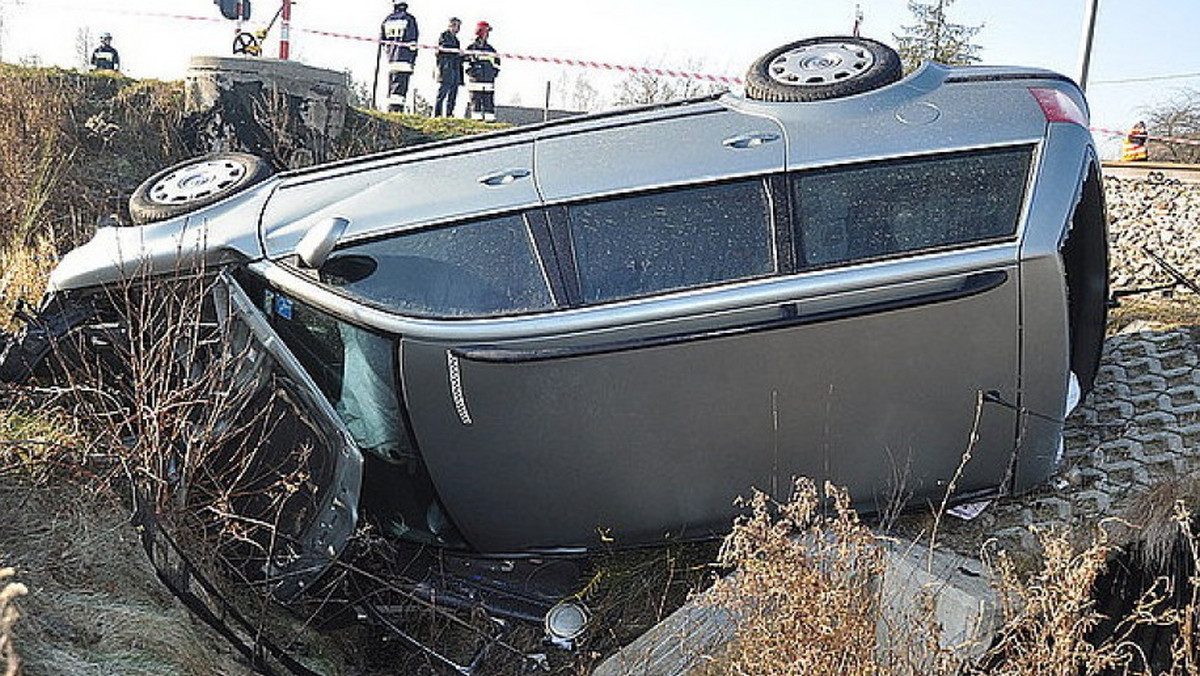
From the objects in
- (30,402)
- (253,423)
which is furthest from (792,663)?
(30,402)

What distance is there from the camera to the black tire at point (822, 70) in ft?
14.1

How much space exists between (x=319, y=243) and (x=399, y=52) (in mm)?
9690

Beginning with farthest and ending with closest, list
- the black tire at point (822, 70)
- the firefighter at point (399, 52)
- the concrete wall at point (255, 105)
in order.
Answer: the firefighter at point (399, 52)
the concrete wall at point (255, 105)
the black tire at point (822, 70)

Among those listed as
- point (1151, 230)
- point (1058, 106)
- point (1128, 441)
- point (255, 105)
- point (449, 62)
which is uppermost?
point (1058, 106)

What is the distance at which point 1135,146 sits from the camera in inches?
470

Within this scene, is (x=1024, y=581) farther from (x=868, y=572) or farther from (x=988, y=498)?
(x=868, y=572)

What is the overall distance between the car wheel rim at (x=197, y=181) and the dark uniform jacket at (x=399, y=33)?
8.74 meters

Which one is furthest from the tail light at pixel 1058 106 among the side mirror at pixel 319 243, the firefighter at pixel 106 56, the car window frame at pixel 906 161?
the firefighter at pixel 106 56

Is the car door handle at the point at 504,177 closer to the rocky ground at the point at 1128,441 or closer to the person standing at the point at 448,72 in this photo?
the rocky ground at the point at 1128,441

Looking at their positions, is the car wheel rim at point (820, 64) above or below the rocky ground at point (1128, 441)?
above

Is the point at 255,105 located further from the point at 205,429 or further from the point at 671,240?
the point at 671,240

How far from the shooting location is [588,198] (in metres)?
4.02

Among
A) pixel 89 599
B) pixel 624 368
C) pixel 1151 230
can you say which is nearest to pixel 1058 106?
pixel 624 368

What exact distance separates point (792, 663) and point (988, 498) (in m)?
1.72
